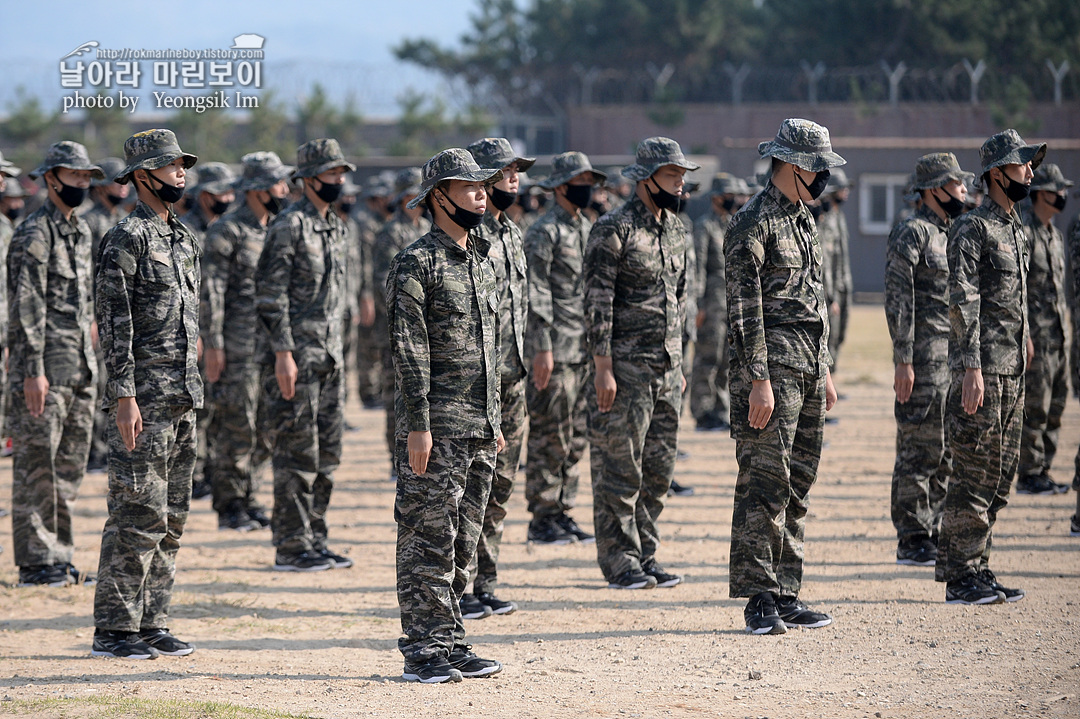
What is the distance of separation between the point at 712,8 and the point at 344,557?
3108cm

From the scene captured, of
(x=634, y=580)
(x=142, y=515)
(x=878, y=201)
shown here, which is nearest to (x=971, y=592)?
(x=634, y=580)

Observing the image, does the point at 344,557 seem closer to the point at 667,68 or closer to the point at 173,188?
the point at 173,188

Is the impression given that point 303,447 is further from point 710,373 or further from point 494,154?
point 710,373

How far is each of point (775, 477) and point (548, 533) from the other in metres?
2.59

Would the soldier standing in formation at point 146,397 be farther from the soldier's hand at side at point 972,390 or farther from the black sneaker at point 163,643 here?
the soldier's hand at side at point 972,390

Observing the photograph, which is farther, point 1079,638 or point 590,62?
point 590,62

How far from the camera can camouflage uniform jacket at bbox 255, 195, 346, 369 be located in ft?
24.2

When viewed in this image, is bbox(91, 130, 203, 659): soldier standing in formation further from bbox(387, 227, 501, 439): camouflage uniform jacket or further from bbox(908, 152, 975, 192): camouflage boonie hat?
bbox(908, 152, 975, 192): camouflage boonie hat

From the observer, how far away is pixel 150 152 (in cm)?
582

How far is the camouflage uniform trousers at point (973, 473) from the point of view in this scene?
6.41 m

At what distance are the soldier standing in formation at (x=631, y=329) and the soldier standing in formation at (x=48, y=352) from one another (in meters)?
2.95

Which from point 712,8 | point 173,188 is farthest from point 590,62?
point 173,188

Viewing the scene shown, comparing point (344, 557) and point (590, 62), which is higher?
point (590, 62)

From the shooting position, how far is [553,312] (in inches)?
322
